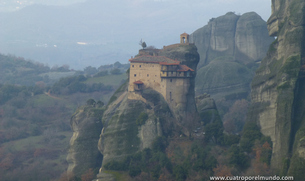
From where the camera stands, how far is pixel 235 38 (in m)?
106

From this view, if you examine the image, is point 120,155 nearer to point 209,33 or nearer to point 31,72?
point 209,33

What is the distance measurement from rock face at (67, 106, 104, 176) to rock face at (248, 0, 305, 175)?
2068 centimetres

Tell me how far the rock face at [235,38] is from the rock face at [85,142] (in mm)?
56005

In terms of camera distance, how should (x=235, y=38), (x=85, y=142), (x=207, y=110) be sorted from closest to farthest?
(x=85, y=142), (x=207, y=110), (x=235, y=38)

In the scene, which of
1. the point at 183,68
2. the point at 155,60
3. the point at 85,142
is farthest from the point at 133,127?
the point at 183,68

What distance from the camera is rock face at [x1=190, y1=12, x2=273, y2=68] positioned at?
99.5m

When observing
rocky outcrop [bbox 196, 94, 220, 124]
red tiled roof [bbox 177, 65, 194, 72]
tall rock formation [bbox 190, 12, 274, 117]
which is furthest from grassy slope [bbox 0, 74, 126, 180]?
tall rock formation [bbox 190, 12, 274, 117]

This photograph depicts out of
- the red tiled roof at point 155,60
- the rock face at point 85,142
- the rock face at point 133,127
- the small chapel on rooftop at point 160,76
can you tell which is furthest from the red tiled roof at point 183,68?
the rock face at point 85,142

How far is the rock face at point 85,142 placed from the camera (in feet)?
174

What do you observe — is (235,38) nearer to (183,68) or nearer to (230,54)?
(230,54)

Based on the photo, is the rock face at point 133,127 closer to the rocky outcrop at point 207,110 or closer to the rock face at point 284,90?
the rocky outcrop at point 207,110

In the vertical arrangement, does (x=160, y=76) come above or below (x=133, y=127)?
above

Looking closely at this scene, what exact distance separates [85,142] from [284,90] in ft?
89.3

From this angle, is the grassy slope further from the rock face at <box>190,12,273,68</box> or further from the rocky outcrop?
the rock face at <box>190,12,273,68</box>
